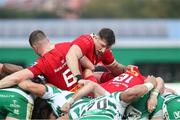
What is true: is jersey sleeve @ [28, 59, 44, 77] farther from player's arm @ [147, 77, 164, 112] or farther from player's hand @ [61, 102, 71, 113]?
player's arm @ [147, 77, 164, 112]

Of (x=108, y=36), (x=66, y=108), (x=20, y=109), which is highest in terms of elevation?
(x=108, y=36)

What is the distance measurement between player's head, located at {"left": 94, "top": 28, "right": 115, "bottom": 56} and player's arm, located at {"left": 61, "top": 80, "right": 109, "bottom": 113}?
63 centimetres

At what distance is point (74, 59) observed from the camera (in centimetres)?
849

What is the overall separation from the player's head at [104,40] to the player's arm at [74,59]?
0.26 metres

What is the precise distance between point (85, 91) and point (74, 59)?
566 millimetres

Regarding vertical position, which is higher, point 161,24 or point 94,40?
point 94,40

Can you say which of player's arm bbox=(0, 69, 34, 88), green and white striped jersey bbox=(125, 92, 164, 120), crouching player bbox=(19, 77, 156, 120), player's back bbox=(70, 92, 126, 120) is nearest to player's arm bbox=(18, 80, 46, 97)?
crouching player bbox=(19, 77, 156, 120)

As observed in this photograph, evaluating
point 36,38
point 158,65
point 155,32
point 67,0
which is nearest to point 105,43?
point 36,38

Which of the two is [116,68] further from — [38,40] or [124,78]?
[38,40]

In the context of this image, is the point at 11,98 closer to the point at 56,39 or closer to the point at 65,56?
the point at 65,56

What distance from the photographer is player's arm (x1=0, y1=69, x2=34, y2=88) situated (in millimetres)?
8375

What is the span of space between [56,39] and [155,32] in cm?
517

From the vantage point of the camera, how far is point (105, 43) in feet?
28.2

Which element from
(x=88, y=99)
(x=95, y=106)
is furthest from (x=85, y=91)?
(x=95, y=106)
